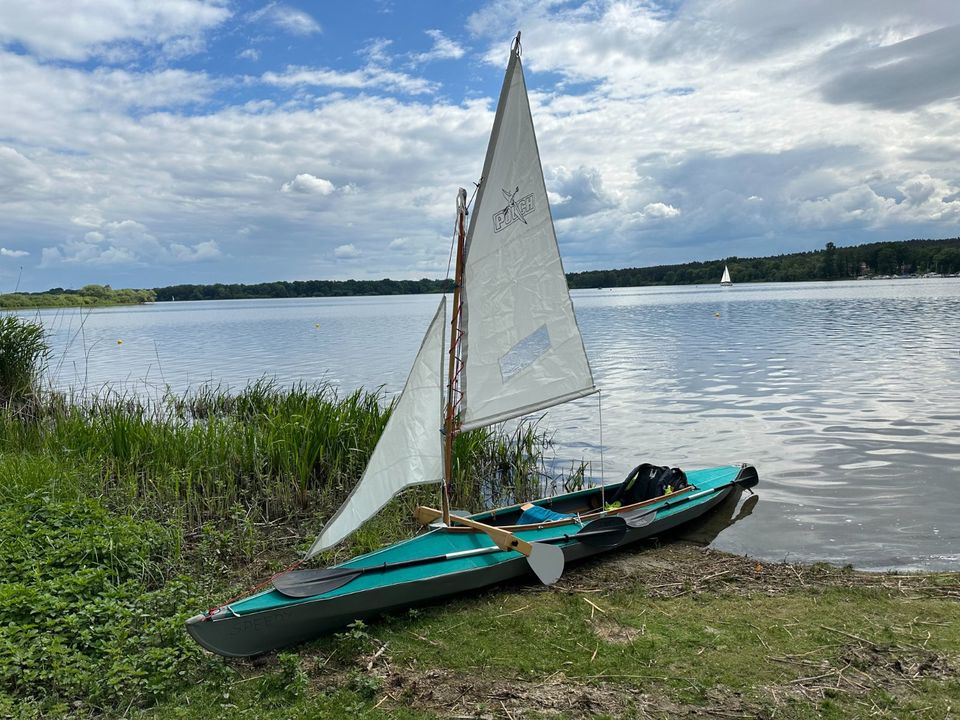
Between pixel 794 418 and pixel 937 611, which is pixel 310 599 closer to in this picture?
pixel 937 611

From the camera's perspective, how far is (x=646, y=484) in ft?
31.0

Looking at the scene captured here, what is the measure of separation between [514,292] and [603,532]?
9.24 ft

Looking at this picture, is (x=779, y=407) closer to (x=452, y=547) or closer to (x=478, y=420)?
(x=478, y=420)

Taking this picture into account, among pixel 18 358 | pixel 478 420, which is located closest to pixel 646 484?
pixel 478 420

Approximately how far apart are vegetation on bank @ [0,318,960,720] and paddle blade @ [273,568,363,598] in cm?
44

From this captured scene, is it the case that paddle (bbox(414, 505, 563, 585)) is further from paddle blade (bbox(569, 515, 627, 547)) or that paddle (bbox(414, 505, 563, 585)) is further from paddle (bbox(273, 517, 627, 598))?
paddle blade (bbox(569, 515, 627, 547))

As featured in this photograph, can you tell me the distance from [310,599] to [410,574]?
0.98 m

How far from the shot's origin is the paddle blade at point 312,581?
587 cm

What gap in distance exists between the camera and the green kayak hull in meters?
5.54

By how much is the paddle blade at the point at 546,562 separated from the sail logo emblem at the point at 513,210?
3.28 metres

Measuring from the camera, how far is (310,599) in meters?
5.82

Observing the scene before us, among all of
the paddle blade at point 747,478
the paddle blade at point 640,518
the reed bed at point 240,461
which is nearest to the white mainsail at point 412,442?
the paddle blade at point 640,518

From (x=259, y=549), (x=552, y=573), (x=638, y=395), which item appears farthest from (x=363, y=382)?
(x=552, y=573)

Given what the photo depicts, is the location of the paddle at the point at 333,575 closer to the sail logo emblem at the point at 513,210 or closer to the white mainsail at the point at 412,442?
the white mainsail at the point at 412,442
